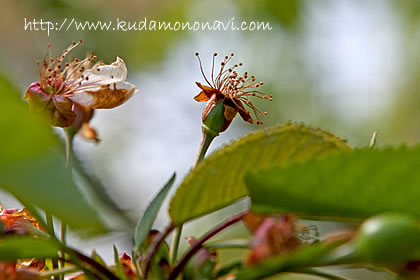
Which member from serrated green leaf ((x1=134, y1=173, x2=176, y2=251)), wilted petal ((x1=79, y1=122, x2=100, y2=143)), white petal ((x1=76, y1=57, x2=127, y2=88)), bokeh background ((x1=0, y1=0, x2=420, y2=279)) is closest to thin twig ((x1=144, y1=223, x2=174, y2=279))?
serrated green leaf ((x1=134, y1=173, x2=176, y2=251))

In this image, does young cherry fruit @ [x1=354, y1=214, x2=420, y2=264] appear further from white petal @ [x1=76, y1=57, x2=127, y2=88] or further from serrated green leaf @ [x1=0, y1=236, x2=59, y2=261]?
white petal @ [x1=76, y1=57, x2=127, y2=88]

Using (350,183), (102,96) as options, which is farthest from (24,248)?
(102,96)

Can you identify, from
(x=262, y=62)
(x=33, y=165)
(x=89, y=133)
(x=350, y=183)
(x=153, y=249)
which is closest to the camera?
(x=33, y=165)

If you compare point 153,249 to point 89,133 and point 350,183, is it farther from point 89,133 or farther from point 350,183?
point 89,133

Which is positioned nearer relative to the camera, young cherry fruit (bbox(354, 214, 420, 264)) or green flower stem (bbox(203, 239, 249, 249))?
young cherry fruit (bbox(354, 214, 420, 264))

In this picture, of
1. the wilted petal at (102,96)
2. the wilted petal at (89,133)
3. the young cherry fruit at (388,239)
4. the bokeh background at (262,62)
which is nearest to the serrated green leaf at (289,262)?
the young cherry fruit at (388,239)

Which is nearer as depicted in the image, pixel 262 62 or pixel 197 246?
pixel 197 246

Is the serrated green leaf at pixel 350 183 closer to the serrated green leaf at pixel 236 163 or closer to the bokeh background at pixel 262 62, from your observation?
the serrated green leaf at pixel 236 163

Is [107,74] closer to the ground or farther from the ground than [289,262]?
farther from the ground
